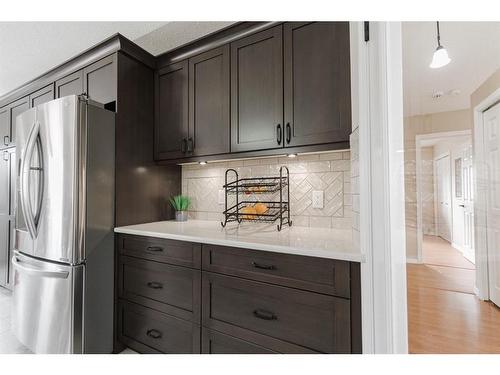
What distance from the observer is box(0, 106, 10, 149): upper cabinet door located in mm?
3002

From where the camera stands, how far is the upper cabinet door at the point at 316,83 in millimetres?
1460

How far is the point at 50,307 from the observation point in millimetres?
1679

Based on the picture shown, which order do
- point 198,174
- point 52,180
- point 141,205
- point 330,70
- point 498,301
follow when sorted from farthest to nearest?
1. point 198,174
2. point 141,205
3. point 52,180
4. point 330,70
5. point 498,301

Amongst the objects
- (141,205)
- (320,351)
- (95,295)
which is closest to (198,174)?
(141,205)

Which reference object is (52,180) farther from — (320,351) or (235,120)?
(320,351)

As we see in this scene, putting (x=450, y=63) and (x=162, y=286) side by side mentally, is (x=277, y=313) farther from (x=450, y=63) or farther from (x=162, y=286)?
(x=450, y=63)

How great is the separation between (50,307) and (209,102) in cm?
179

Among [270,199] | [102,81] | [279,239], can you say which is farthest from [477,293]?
[102,81]

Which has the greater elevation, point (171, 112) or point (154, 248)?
point (171, 112)

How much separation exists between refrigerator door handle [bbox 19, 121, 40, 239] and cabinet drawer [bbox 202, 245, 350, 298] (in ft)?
4.33

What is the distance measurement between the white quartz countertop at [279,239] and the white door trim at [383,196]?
130 mm

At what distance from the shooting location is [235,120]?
72.2 inches

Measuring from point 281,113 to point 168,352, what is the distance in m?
1.71

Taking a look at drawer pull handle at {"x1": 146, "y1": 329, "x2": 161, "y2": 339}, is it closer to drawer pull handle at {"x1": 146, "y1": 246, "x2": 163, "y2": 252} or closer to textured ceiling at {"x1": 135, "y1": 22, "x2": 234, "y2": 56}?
drawer pull handle at {"x1": 146, "y1": 246, "x2": 163, "y2": 252}
